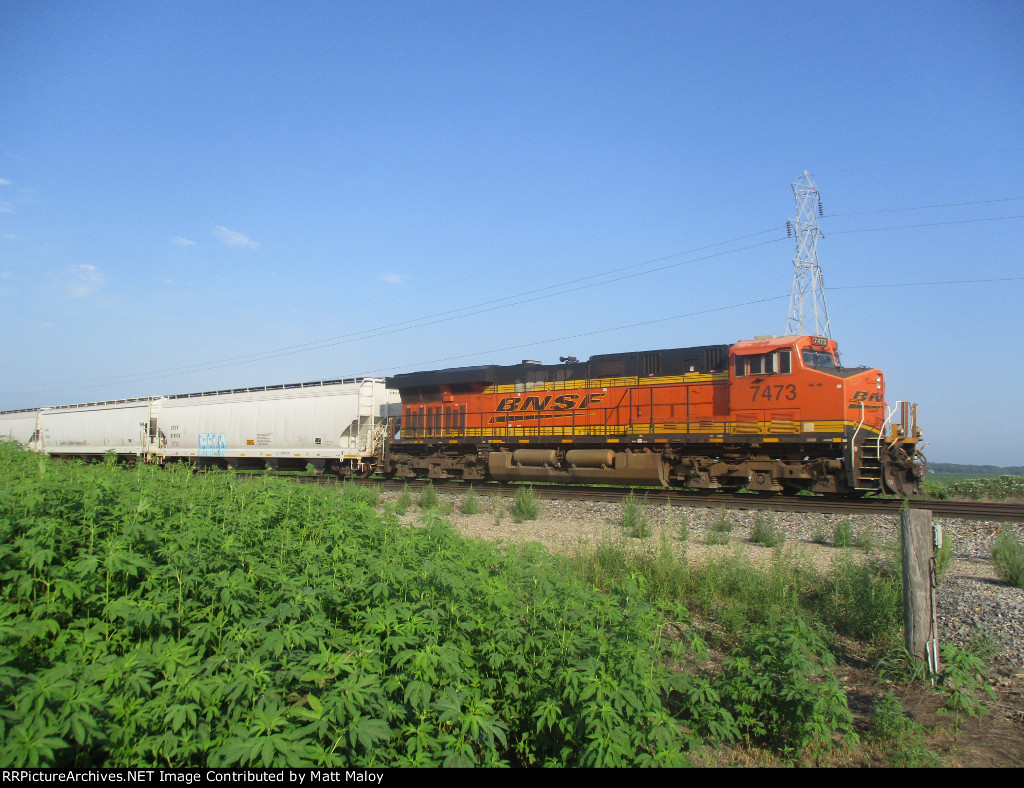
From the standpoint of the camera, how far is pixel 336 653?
12.9ft

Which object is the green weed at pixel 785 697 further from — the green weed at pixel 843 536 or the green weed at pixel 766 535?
the green weed at pixel 843 536

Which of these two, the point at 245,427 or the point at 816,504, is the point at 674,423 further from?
the point at 245,427

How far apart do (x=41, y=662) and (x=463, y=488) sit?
15.3 m

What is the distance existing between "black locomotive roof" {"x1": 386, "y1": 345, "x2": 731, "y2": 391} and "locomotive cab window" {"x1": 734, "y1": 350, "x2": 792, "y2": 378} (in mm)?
612

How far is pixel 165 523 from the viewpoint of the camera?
5.44m

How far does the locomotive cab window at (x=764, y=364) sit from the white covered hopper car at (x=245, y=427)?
12.8 metres

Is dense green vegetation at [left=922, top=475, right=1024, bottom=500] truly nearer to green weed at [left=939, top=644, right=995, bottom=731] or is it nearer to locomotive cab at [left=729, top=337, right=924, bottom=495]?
locomotive cab at [left=729, top=337, right=924, bottom=495]

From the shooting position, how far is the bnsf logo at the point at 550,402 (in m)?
18.4

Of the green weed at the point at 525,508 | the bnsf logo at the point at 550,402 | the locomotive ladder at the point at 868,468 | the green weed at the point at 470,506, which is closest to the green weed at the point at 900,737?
the green weed at the point at 525,508

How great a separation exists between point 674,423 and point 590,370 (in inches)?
126

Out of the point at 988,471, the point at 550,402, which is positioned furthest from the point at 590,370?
the point at 988,471

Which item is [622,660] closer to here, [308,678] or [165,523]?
[308,678]

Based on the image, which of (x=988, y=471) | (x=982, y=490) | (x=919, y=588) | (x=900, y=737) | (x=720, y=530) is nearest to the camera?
(x=900, y=737)
